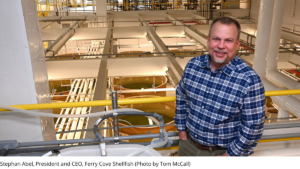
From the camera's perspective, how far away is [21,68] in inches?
85.9

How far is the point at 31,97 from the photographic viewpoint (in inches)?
89.9

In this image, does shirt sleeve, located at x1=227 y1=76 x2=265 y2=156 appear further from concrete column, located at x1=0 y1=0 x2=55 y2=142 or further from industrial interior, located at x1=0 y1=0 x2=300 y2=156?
concrete column, located at x1=0 y1=0 x2=55 y2=142

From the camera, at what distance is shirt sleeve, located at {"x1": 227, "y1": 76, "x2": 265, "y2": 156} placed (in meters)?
1.53

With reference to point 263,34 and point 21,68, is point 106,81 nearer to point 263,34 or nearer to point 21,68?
point 21,68

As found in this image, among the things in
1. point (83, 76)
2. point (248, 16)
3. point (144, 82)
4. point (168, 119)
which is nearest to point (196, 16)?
point (248, 16)

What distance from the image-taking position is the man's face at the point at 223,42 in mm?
1552

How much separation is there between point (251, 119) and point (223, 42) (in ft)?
1.62

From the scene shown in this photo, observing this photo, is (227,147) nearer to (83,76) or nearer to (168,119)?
(83,76)

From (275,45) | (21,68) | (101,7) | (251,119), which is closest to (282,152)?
(251,119)

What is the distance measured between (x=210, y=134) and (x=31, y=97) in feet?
5.12

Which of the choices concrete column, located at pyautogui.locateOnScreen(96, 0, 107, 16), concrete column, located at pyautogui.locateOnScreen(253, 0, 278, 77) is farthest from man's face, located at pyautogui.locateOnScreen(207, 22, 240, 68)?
concrete column, located at pyautogui.locateOnScreen(96, 0, 107, 16)

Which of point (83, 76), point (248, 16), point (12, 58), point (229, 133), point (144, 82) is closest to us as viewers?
point (229, 133)

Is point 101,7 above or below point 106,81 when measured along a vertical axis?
above

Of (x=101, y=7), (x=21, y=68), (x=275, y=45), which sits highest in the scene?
(x=101, y=7)
